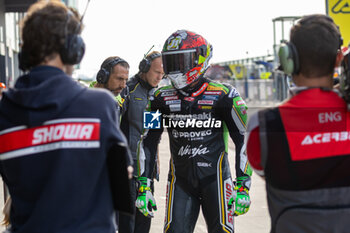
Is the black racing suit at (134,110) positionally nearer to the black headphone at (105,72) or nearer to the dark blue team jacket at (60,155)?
the black headphone at (105,72)

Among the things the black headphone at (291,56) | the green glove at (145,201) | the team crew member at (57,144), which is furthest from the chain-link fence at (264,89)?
the team crew member at (57,144)

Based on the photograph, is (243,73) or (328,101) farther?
(243,73)

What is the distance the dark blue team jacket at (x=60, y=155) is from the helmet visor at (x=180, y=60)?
219cm

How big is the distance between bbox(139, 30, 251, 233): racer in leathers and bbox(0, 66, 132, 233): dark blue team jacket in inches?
76.9

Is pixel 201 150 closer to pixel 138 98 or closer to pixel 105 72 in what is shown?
pixel 138 98

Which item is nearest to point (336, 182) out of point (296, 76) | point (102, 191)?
point (296, 76)

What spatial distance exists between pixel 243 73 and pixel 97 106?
50.4 metres

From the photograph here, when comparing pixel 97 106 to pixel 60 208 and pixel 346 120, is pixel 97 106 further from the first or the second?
pixel 346 120

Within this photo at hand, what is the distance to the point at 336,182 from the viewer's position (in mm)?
2496

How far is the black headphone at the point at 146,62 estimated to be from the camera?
6.12 metres

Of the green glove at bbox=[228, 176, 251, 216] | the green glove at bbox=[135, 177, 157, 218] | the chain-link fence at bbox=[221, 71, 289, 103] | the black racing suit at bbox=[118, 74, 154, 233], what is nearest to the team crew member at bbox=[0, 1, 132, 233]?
the green glove at bbox=[228, 176, 251, 216]

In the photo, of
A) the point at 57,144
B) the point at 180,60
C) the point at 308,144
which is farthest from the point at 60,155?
the point at 180,60

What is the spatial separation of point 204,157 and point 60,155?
2.12 meters

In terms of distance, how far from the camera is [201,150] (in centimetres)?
427
